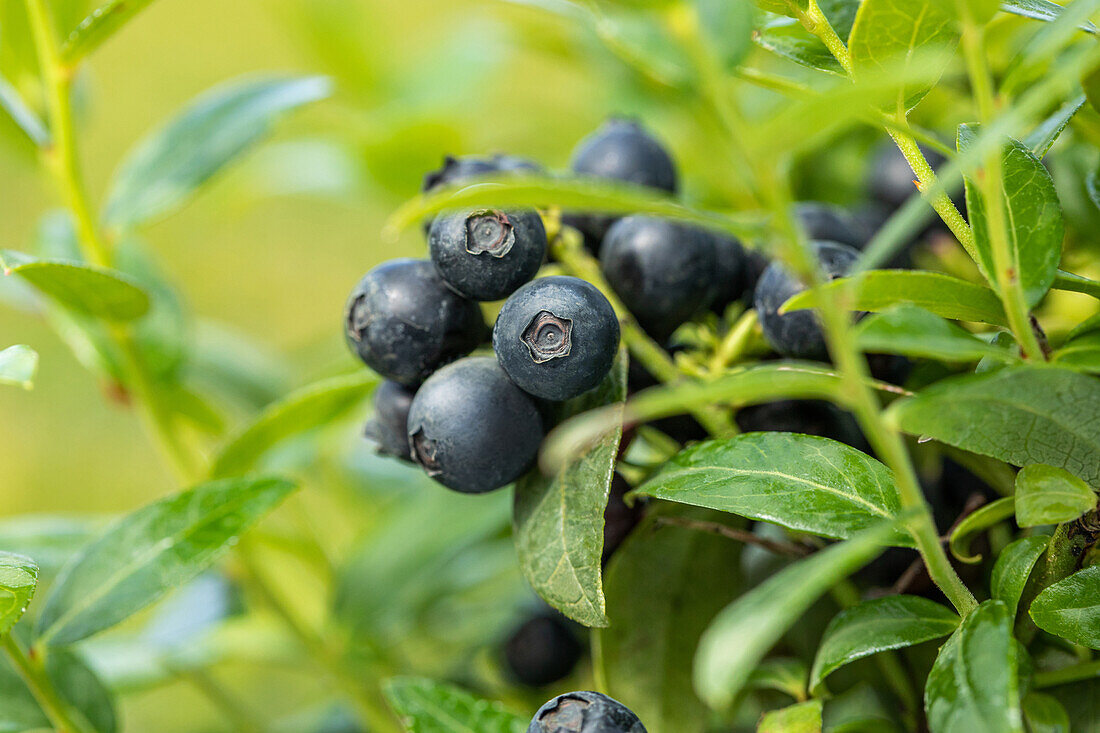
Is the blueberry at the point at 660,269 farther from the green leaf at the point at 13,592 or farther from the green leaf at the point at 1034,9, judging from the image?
the green leaf at the point at 13,592

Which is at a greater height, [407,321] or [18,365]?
[18,365]

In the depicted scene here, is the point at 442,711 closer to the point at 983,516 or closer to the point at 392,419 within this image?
the point at 392,419

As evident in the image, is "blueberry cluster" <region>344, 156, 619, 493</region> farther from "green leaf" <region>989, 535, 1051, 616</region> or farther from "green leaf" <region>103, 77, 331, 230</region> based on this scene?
"green leaf" <region>103, 77, 331, 230</region>

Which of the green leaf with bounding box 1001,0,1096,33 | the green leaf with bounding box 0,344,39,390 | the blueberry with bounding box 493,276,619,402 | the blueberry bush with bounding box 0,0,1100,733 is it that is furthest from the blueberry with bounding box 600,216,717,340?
the green leaf with bounding box 0,344,39,390

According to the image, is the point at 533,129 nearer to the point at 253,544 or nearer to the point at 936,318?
the point at 253,544

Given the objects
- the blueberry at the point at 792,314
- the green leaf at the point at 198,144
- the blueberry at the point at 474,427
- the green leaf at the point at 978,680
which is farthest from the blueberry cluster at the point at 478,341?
the green leaf at the point at 198,144

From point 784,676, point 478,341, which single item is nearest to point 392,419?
point 478,341
